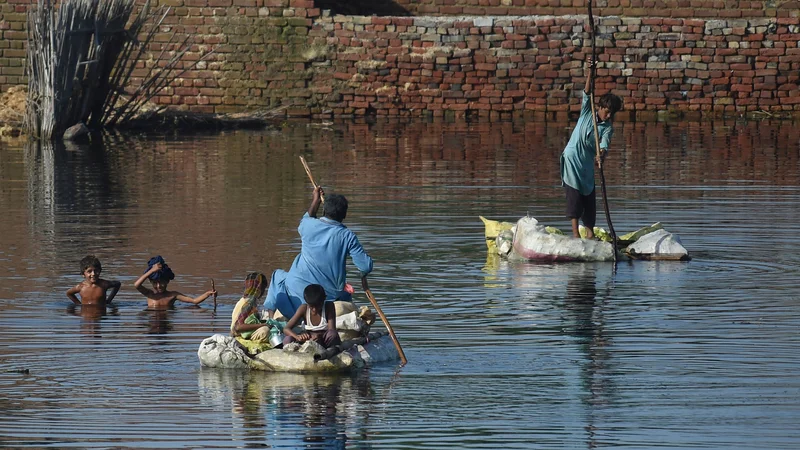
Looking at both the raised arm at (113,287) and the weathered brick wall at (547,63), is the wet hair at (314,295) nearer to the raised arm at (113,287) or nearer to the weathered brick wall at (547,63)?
the raised arm at (113,287)

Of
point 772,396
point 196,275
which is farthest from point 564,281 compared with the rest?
point 772,396

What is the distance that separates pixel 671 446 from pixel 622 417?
52 cm

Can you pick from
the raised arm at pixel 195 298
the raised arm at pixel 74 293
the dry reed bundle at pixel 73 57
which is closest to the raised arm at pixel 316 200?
the raised arm at pixel 195 298

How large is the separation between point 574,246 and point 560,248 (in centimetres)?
13

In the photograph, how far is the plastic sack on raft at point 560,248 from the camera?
→ 12.7m

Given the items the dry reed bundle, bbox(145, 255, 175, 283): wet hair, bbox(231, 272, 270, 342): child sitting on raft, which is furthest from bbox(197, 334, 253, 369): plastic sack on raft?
the dry reed bundle

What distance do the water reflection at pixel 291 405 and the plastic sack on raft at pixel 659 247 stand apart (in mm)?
4525

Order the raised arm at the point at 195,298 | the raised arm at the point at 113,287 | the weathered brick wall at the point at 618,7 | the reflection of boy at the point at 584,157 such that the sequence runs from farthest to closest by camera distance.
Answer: the weathered brick wall at the point at 618,7 < the reflection of boy at the point at 584,157 < the raised arm at the point at 113,287 < the raised arm at the point at 195,298

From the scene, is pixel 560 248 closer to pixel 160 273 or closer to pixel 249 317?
pixel 160 273

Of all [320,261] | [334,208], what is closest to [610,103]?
[334,208]

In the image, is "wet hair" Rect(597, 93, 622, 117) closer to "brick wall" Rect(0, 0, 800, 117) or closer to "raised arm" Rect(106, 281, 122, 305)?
"raised arm" Rect(106, 281, 122, 305)

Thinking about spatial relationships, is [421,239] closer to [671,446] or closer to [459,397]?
Result: [459,397]

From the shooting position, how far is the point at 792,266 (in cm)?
1240

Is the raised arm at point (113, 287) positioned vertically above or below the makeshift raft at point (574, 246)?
below
